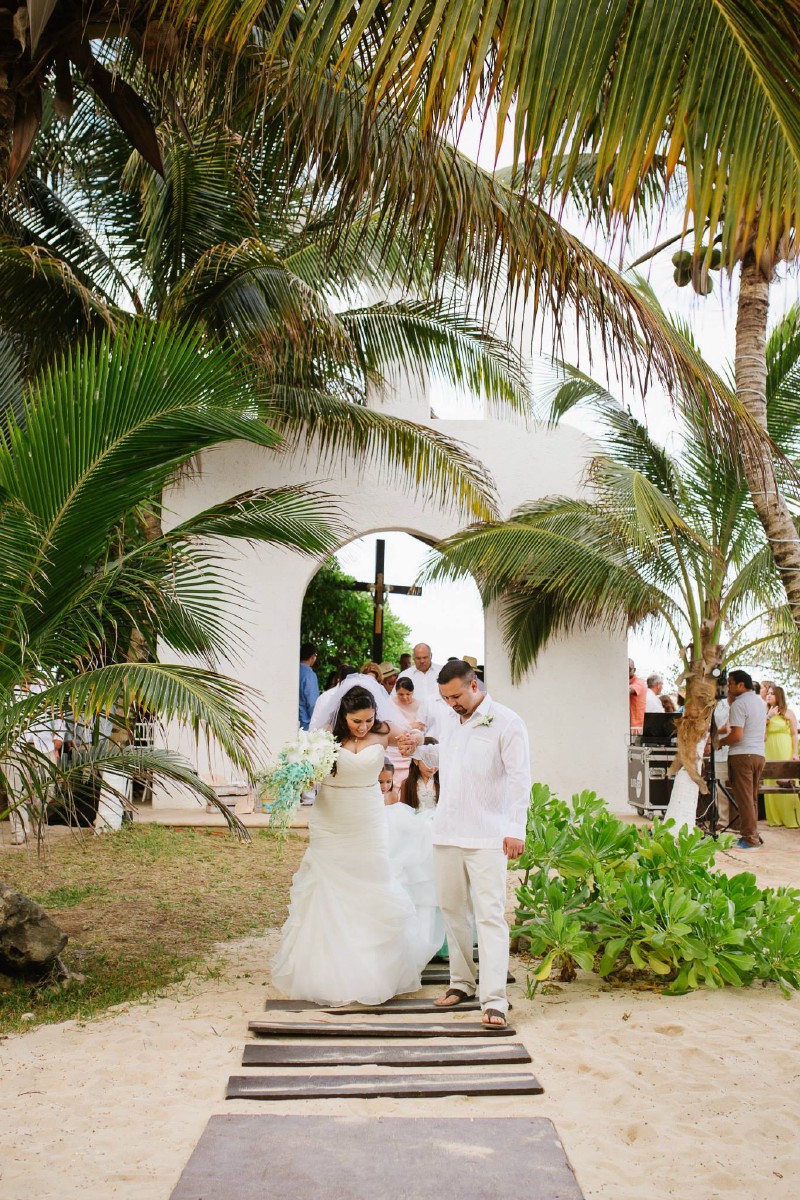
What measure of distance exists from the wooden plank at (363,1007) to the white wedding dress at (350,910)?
44mm

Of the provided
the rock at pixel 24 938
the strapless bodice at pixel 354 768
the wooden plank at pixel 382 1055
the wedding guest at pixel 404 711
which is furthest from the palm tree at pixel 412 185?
the wedding guest at pixel 404 711

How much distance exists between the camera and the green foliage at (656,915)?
6.04 meters

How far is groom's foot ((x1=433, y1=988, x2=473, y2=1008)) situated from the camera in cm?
592

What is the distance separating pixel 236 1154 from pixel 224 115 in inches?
182

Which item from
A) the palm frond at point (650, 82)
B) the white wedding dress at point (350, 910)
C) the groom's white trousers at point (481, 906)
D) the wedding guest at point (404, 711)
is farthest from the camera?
the wedding guest at point (404, 711)

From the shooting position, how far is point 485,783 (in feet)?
19.0

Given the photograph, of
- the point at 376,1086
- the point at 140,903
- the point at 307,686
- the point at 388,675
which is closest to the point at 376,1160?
the point at 376,1086

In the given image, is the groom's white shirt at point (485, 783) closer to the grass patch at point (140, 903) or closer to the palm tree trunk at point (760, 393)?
the grass patch at point (140, 903)

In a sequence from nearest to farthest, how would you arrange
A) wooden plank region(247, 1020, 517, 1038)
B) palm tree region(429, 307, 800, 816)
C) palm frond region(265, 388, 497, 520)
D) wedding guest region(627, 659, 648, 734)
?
wooden plank region(247, 1020, 517, 1038), palm tree region(429, 307, 800, 816), palm frond region(265, 388, 497, 520), wedding guest region(627, 659, 648, 734)

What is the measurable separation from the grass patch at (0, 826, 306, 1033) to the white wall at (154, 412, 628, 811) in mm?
2330

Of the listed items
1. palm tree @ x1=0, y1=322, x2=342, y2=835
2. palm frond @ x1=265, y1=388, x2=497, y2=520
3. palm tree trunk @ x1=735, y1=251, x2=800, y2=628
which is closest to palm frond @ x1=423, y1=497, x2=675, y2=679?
palm frond @ x1=265, y1=388, x2=497, y2=520

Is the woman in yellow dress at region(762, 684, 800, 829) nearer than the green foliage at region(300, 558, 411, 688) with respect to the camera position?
Yes

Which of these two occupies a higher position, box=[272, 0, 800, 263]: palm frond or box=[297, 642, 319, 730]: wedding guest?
box=[272, 0, 800, 263]: palm frond

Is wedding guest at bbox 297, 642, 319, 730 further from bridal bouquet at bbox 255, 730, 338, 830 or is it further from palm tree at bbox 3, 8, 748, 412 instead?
palm tree at bbox 3, 8, 748, 412
